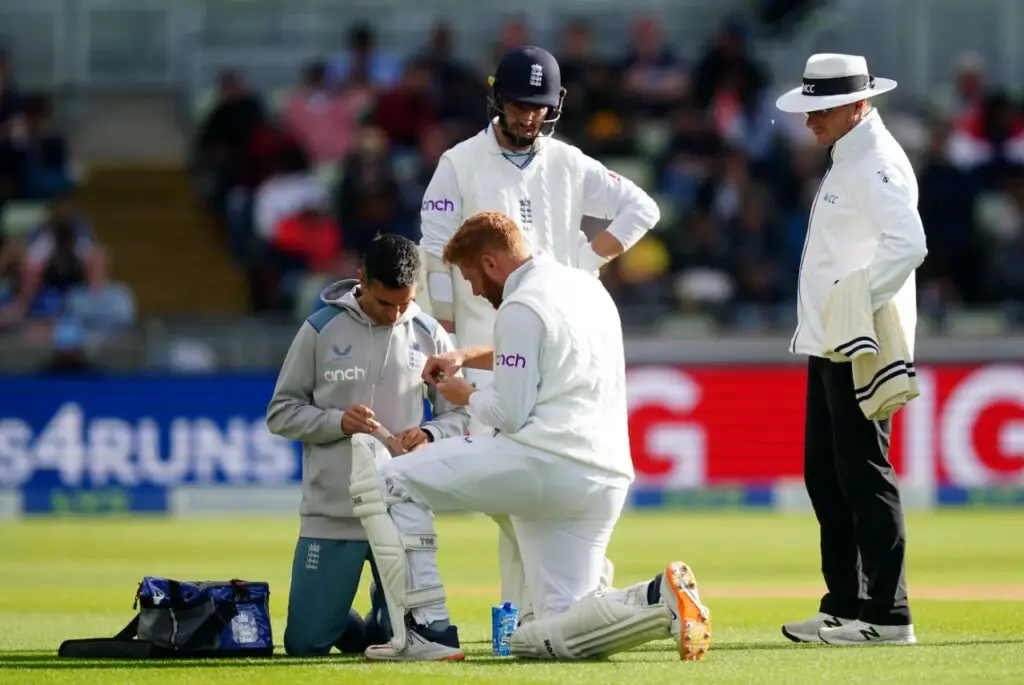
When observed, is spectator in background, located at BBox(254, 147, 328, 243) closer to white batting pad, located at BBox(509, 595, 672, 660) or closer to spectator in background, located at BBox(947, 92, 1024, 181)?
spectator in background, located at BBox(947, 92, 1024, 181)

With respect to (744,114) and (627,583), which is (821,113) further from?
(744,114)

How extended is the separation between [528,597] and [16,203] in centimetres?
1510

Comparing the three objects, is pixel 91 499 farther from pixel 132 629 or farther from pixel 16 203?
pixel 132 629

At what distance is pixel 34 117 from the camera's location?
2344 cm

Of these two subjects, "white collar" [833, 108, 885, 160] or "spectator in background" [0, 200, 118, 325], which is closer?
"white collar" [833, 108, 885, 160]

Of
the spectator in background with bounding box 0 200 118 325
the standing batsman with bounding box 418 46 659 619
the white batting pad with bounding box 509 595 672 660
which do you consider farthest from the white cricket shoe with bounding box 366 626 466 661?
the spectator in background with bounding box 0 200 118 325

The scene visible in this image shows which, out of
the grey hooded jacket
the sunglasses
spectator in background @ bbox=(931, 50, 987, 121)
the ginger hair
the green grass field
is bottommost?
the green grass field

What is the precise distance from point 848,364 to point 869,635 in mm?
1240

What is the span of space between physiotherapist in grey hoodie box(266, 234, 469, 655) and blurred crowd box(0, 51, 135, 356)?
10.4 m

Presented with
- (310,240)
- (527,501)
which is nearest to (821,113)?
(527,501)

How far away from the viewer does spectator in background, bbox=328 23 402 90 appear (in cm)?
2370

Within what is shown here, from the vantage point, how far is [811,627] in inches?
372

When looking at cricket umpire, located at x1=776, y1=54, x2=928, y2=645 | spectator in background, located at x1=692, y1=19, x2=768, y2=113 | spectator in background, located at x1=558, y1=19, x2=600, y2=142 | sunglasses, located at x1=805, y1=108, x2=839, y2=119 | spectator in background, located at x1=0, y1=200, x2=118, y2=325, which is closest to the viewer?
cricket umpire, located at x1=776, y1=54, x2=928, y2=645

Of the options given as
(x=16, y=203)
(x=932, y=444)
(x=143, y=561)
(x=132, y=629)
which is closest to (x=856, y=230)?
(x=132, y=629)
